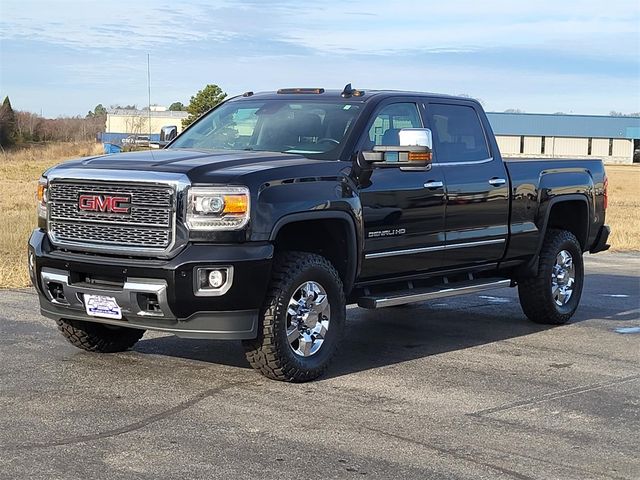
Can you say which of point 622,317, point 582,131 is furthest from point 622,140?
point 622,317

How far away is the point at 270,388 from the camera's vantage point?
21.8 ft

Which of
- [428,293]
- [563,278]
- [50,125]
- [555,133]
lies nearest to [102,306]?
[428,293]

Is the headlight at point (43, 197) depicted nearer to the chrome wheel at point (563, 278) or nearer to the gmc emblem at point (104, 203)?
the gmc emblem at point (104, 203)

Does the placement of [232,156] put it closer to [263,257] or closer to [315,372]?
[263,257]

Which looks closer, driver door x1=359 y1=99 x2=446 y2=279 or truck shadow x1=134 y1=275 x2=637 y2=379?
driver door x1=359 y1=99 x2=446 y2=279

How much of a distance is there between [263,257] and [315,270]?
1.80 feet

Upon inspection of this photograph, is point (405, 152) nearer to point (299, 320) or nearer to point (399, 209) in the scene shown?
point (399, 209)

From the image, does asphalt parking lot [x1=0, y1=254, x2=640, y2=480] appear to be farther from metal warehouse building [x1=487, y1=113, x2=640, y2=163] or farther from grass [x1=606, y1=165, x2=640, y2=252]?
metal warehouse building [x1=487, y1=113, x2=640, y2=163]

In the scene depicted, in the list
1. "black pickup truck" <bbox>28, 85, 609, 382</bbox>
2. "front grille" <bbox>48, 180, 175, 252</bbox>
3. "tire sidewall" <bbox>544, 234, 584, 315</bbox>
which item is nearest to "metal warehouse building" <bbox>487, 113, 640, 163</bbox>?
"tire sidewall" <bbox>544, 234, 584, 315</bbox>

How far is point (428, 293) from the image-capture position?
26.3ft

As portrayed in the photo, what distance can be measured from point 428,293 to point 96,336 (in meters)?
2.62

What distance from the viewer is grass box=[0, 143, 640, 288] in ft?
41.9

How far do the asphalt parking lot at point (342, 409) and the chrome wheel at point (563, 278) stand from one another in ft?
2.01

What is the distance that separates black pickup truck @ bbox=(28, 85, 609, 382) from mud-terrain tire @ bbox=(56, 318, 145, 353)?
0.04ft
